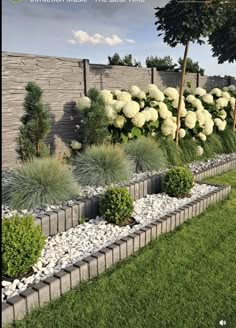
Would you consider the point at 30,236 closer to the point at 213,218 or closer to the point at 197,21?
the point at 213,218

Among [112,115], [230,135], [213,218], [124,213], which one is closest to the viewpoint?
[124,213]

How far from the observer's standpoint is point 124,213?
3717 mm

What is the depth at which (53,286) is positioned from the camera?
248 centimetres

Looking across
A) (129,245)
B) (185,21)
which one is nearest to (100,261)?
(129,245)

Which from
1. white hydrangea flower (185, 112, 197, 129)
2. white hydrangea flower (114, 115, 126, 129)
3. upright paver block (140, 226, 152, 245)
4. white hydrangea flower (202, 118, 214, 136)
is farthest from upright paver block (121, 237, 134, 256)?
white hydrangea flower (202, 118, 214, 136)

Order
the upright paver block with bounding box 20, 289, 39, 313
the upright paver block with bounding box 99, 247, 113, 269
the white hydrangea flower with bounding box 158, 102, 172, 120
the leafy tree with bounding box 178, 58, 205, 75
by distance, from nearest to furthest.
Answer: the upright paver block with bounding box 20, 289, 39, 313
the upright paver block with bounding box 99, 247, 113, 269
the white hydrangea flower with bounding box 158, 102, 172, 120
the leafy tree with bounding box 178, 58, 205, 75

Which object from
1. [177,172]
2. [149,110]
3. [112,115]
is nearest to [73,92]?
[112,115]

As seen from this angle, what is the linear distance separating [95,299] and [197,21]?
18.2 feet

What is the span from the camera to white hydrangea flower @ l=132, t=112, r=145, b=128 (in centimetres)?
636

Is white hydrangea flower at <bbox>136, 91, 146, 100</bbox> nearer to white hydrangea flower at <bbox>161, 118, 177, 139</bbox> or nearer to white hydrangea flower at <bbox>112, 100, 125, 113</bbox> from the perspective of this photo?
white hydrangea flower at <bbox>112, 100, 125, 113</bbox>

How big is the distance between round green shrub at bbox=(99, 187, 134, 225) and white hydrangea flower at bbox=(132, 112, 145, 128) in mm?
2839

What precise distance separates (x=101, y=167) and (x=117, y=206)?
4.13ft

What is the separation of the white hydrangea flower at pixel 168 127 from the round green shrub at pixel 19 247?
4.54 metres

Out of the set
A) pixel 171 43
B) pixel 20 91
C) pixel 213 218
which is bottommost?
pixel 213 218
